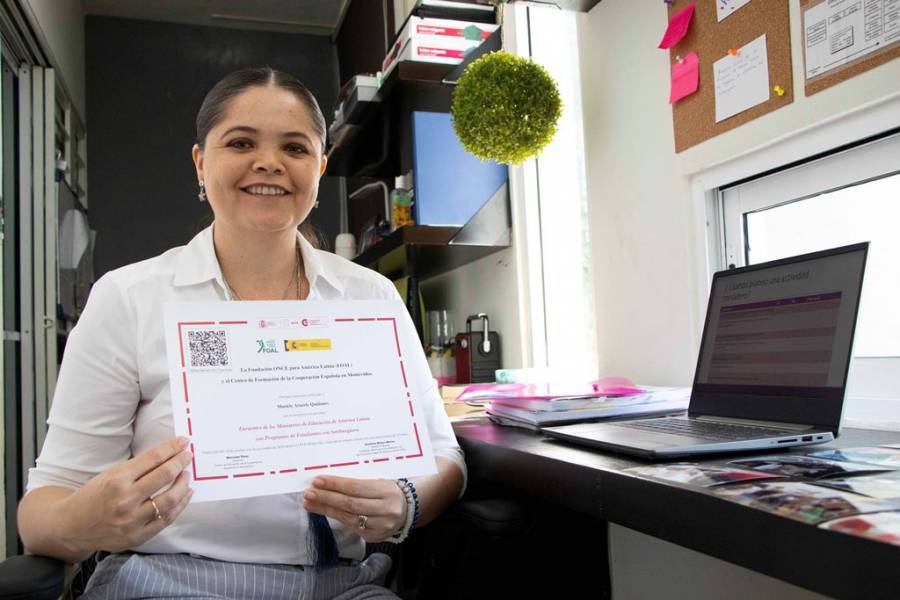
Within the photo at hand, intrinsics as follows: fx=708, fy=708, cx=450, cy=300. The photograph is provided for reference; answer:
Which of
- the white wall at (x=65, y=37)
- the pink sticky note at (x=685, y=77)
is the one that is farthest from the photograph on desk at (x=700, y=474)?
the white wall at (x=65, y=37)

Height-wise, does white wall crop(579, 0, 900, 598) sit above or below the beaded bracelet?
above

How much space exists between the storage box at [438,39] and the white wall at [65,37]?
1.84m

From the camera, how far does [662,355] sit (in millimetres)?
1506

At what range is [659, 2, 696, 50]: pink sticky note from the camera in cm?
142

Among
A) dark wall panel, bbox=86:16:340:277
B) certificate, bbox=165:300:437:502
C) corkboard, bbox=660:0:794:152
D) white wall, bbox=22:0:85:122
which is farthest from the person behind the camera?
dark wall panel, bbox=86:16:340:277

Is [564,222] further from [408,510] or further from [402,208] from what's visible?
[408,510]

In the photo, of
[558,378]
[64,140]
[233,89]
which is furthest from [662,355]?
[64,140]

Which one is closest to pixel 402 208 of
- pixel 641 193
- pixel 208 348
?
pixel 641 193

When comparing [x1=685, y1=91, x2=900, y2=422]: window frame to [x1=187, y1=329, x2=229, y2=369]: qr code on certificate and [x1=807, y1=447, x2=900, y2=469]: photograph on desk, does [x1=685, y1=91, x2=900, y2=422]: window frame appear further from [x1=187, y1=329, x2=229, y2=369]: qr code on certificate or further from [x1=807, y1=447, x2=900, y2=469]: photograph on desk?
[x1=187, y1=329, x2=229, y2=369]: qr code on certificate

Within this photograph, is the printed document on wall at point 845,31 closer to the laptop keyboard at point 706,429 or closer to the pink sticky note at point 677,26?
the pink sticky note at point 677,26

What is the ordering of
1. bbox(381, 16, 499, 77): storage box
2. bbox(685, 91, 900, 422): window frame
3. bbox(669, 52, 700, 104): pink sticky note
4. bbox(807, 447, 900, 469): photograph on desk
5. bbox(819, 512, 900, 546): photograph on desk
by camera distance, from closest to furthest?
bbox(819, 512, 900, 546): photograph on desk
bbox(807, 447, 900, 469): photograph on desk
bbox(685, 91, 900, 422): window frame
bbox(669, 52, 700, 104): pink sticky note
bbox(381, 16, 499, 77): storage box

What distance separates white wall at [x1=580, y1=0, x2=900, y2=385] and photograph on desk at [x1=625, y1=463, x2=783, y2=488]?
2.36 feet

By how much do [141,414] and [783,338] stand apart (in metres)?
0.92

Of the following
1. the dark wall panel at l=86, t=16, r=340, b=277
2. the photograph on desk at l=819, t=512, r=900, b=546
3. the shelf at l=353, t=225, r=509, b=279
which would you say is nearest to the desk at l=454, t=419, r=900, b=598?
the photograph on desk at l=819, t=512, r=900, b=546
